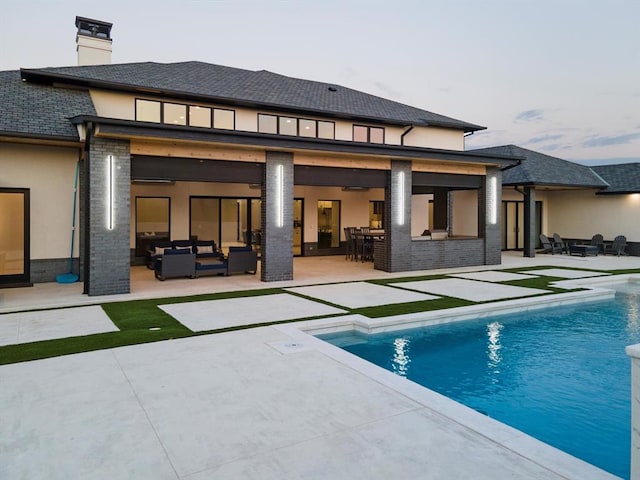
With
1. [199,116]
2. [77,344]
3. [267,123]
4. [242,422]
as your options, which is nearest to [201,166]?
[199,116]

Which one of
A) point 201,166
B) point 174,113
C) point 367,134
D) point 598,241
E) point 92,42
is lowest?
point 598,241

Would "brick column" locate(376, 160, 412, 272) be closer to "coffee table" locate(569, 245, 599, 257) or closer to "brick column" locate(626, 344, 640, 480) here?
"coffee table" locate(569, 245, 599, 257)

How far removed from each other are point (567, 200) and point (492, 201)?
32.5ft

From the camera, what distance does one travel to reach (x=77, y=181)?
41.5 ft

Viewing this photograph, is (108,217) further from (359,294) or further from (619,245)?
(619,245)

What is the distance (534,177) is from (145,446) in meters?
21.0

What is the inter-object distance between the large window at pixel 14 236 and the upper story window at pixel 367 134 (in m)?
11.5

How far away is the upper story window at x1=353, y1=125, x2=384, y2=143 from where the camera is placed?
59.6 feet

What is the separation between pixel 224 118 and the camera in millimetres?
15562

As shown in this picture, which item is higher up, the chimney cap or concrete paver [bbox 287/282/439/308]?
the chimney cap

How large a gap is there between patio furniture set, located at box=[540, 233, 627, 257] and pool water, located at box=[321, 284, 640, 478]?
12947 mm

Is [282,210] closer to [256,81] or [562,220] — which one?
[256,81]

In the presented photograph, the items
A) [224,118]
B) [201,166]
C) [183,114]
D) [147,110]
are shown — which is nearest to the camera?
[201,166]

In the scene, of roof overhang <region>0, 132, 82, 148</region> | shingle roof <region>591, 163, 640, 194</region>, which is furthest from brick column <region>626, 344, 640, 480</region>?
shingle roof <region>591, 163, 640, 194</region>
